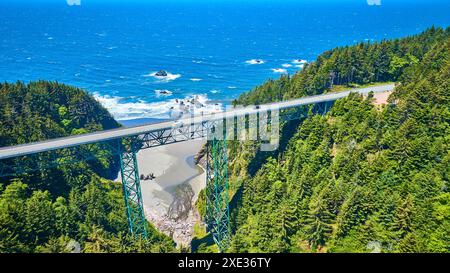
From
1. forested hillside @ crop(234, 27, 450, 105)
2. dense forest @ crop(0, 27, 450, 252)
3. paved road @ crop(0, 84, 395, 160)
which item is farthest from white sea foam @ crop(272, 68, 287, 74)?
paved road @ crop(0, 84, 395, 160)

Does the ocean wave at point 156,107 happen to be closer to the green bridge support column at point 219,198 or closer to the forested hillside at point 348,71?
the forested hillside at point 348,71

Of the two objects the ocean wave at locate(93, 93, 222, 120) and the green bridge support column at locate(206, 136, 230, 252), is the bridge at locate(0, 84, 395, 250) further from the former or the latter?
the ocean wave at locate(93, 93, 222, 120)

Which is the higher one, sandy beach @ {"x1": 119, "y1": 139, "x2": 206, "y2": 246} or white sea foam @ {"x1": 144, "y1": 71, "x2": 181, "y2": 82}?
white sea foam @ {"x1": 144, "y1": 71, "x2": 181, "y2": 82}

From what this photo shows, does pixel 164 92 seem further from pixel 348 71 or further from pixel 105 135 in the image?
pixel 105 135

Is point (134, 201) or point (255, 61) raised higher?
point (255, 61)

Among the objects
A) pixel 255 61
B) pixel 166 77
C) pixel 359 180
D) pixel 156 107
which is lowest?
pixel 156 107

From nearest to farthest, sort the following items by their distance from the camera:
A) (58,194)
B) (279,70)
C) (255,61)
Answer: (58,194), (279,70), (255,61)

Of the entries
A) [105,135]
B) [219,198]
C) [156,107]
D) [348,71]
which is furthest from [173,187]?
[348,71]
